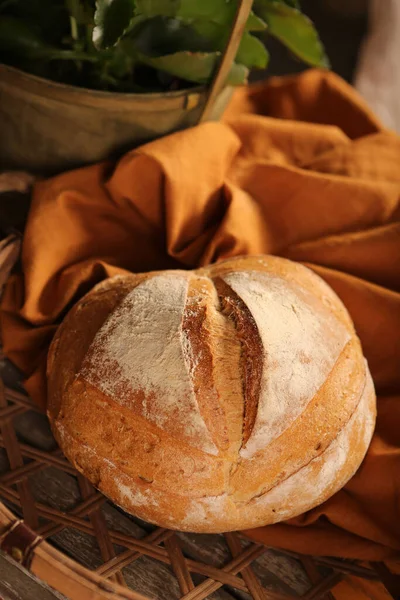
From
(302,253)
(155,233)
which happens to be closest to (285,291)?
(302,253)

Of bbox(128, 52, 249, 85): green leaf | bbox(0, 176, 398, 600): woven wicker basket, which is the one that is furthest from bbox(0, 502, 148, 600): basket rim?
bbox(128, 52, 249, 85): green leaf

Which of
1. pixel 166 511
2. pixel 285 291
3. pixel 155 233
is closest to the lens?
pixel 166 511

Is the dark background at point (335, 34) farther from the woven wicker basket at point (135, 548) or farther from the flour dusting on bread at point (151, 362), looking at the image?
the woven wicker basket at point (135, 548)

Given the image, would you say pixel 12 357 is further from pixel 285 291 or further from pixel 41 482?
pixel 285 291

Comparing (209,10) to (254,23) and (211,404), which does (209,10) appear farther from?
(211,404)

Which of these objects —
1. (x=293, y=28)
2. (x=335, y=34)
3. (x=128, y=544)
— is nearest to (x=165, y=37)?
(x=293, y=28)

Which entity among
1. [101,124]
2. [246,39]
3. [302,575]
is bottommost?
[302,575]
